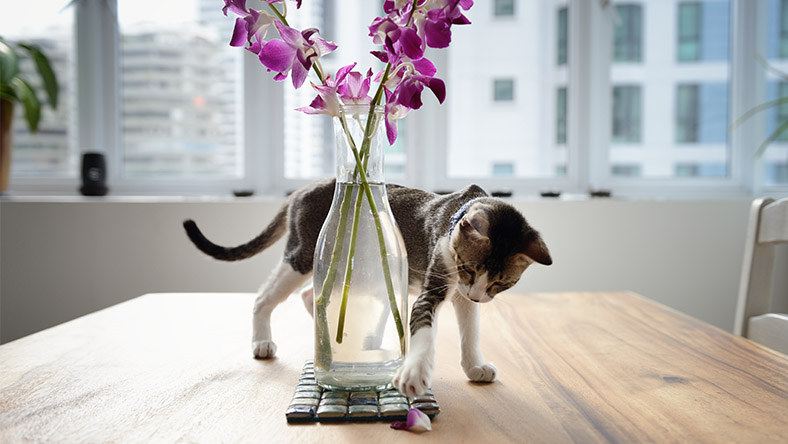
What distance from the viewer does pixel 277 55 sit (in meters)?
0.64

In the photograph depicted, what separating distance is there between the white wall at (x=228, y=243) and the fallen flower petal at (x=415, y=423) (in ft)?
5.06

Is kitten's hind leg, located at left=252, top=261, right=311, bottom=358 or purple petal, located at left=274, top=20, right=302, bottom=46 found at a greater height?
purple petal, located at left=274, top=20, right=302, bottom=46

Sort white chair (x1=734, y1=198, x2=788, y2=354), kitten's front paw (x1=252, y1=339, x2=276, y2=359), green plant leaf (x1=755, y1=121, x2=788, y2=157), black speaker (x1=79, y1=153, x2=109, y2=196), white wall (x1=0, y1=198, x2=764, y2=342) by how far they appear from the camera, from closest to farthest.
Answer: kitten's front paw (x1=252, y1=339, x2=276, y2=359) < white chair (x1=734, y1=198, x2=788, y2=354) < green plant leaf (x1=755, y1=121, x2=788, y2=157) < white wall (x1=0, y1=198, x2=764, y2=342) < black speaker (x1=79, y1=153, x2=109, y2=196)

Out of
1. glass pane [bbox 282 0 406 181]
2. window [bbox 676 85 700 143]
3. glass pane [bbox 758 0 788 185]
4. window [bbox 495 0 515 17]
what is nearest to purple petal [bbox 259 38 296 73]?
glass pane [bbox 282 0 406 181]

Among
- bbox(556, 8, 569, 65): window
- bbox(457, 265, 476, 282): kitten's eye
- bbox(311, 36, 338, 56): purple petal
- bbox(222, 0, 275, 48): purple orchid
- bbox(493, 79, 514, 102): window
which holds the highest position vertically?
bbox(556, 8, 569, 65): window

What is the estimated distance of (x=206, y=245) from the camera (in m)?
0.94

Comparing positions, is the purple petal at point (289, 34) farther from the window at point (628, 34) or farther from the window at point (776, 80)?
the window at point (776, 80)

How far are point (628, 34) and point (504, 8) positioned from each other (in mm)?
524

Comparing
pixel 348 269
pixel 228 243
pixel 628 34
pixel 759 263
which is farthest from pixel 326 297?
pixel 628 34

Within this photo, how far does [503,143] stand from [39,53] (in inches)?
69.5

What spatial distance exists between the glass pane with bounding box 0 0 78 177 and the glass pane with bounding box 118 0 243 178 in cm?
22

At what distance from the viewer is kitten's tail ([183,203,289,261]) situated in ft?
3.03

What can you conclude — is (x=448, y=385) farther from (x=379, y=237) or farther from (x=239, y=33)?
(x=239, y=33)

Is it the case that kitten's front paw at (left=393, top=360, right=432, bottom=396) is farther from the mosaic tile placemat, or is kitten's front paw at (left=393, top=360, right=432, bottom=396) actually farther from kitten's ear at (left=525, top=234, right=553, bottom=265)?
kitten's ear at (left=525, top=234, right=553, bottom=265)
